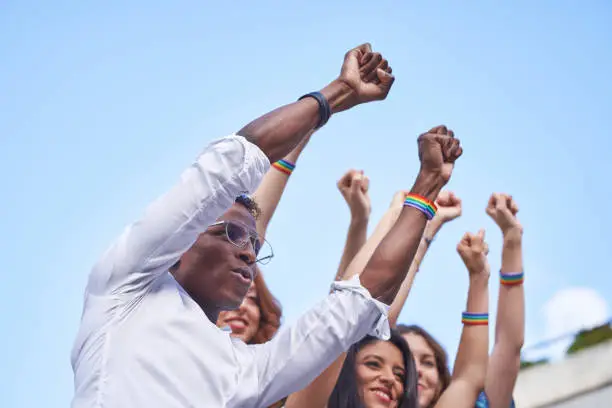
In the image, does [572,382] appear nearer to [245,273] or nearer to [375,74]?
[375,74]

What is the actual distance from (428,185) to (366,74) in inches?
18.2

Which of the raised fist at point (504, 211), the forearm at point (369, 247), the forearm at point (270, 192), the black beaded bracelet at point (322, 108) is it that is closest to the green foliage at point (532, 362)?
the raised fist at point (504, 211)

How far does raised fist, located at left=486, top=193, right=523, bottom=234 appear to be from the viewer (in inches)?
215

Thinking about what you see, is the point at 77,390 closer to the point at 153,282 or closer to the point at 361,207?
the point at 153,282

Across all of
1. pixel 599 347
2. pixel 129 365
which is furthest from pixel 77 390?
pixel 599 347

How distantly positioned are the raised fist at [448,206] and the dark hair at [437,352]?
62 centimetres

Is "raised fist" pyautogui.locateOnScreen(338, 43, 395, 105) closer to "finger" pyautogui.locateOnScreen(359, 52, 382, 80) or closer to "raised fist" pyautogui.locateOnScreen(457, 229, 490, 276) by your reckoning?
"finger" pyautogui.locateOnScreen(359, 52, 382, 80)

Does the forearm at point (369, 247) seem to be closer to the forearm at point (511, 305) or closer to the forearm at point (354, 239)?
the forearm at point (354, 239)

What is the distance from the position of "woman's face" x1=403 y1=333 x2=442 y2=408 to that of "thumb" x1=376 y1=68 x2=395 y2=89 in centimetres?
217

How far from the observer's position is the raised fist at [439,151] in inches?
116

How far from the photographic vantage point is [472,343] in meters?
4.73

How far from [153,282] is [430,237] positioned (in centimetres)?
263

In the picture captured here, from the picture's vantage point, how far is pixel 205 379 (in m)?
2.50

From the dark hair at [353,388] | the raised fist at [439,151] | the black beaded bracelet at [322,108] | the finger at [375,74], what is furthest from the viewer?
the dark hair at [353,388]
